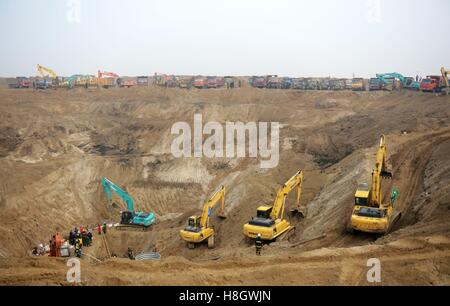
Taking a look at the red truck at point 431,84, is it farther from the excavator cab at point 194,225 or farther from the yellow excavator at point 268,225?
the excavator cab at point 194,225

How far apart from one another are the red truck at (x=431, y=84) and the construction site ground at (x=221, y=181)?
1.31 meters

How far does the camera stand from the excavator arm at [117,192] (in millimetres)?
25234

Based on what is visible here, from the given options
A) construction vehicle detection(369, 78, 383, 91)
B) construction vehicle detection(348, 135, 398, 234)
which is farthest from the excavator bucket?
construction vehicle detection(369, 78, 383, 91)

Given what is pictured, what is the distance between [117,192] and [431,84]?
34.7 m

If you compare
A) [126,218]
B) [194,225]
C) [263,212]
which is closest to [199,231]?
[194,225]

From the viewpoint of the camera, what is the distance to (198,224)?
18.7m

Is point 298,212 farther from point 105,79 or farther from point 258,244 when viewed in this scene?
point 105,79

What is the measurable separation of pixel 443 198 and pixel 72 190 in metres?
24.2

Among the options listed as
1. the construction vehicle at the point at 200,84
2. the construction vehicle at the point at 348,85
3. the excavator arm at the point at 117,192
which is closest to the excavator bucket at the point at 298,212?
the excavator arm at the point at 117,192

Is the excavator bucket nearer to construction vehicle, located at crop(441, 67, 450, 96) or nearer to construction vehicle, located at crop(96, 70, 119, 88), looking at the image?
construction vehicle, located at crop(441, 67, 450, 96)

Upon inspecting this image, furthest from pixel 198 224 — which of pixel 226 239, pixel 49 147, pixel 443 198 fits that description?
pixel 49 147

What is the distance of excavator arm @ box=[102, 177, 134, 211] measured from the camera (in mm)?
25234

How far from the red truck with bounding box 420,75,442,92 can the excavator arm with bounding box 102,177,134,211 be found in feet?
112
